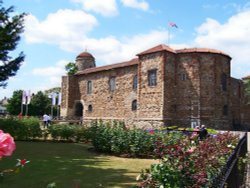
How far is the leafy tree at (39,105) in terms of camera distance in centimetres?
5858

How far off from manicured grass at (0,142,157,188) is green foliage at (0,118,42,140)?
5.99 meters

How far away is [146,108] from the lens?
2961cm

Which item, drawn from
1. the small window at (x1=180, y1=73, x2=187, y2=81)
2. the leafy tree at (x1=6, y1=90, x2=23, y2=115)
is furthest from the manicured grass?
the leafy tree at (x1=6, y1=90, x2=23, y2=115)

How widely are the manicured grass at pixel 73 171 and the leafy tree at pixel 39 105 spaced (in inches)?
1890

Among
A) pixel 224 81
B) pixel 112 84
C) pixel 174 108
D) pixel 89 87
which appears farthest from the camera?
pixel 89 87

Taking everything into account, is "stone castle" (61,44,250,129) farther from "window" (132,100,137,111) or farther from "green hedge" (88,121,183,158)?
"green hedge" (88,121,183,158)

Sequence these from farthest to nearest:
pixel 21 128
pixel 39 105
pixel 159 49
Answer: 1. pixel 39 105
2. pixel 159 49
3. pixel 21 128

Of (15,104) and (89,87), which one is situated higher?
(89,87)

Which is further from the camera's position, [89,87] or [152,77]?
[89,87]

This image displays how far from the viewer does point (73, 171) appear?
30.0ft

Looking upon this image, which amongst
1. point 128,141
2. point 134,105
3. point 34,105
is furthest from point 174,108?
point 34,105

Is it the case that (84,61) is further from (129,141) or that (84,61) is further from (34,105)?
(129,141)

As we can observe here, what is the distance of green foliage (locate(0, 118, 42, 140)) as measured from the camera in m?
18.1

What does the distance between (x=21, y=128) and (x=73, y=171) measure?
10.4m
